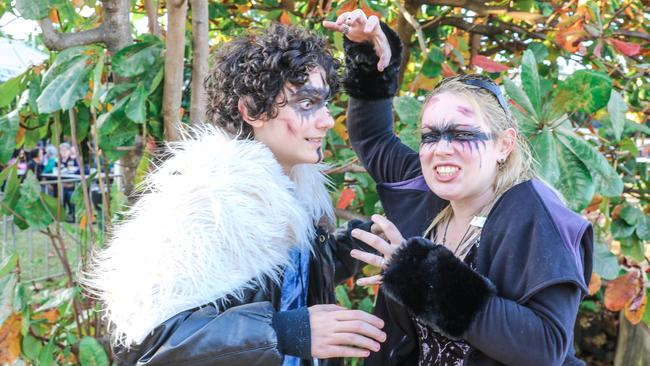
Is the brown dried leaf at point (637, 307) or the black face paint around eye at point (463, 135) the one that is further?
the brown dried leaf at point (637, 307)

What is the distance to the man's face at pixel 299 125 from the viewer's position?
1.35 metres

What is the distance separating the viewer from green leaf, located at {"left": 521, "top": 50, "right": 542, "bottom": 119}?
4.92 ft

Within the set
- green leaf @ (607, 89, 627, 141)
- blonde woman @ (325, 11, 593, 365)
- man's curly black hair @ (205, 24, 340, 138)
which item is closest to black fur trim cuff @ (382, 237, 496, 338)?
blonde woman @ (325, 11, 593, 365)

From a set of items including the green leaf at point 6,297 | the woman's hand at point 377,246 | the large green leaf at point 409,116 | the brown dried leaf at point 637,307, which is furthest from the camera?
the brown dried leaf at point 637,307

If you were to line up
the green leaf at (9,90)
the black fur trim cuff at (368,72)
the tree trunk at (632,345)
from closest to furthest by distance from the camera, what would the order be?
the black fur trim cuff at (368,72)
the green leaf at (9,90)
the tree trunk at (632,345)

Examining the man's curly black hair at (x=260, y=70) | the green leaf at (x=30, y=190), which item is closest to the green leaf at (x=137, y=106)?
the man's curly black hair at (x=260, y=70)

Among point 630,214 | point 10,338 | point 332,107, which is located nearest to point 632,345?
point 630,214

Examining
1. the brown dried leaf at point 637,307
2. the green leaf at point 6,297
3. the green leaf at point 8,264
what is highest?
the green leaf at point 8,264

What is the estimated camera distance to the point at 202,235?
1.17 m

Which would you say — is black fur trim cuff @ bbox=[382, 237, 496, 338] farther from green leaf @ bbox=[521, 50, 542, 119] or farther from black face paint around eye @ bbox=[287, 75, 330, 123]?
green leaf @ bbox=[521, 50, 542, 119]

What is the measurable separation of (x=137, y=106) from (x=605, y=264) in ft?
4.90

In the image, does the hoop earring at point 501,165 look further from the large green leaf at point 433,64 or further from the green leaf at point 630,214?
Result: the green leaf at point 630,214

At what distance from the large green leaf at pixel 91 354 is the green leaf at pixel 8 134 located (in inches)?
26.5

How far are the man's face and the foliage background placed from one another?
1.24 ft
